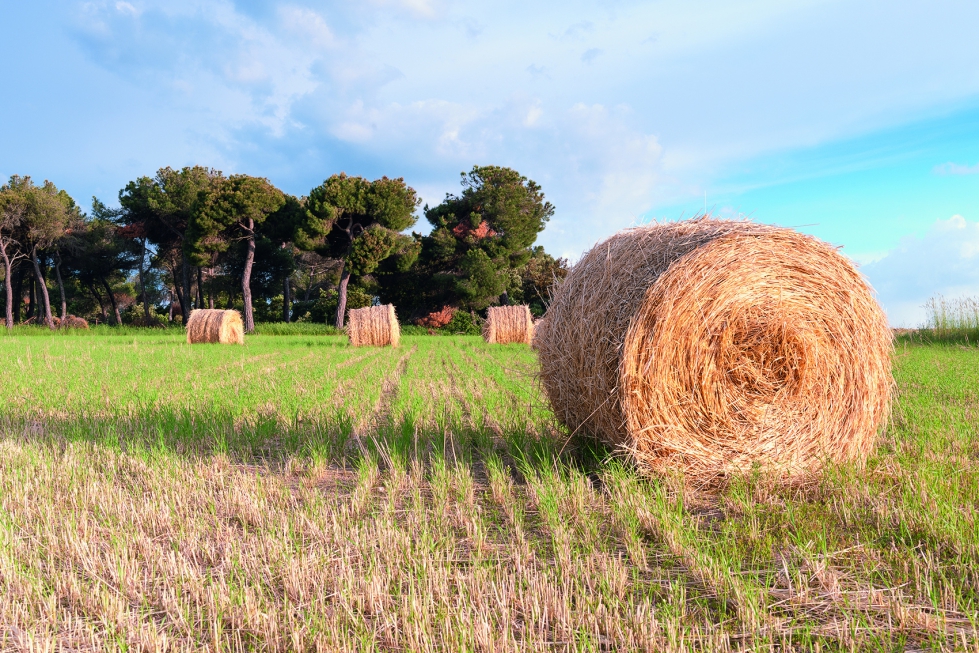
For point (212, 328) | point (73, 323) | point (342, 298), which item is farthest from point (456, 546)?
point (73, 323)

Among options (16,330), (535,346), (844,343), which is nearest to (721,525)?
(844,343)

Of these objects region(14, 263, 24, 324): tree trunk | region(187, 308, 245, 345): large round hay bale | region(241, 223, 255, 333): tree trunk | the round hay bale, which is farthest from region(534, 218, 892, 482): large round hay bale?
region(14, 263, 24, 324): tree trunk

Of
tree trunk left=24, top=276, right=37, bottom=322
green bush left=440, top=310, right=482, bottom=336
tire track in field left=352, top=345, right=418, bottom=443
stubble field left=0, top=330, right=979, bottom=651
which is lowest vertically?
stubble field left=0, top=330, right=979, bottom=651

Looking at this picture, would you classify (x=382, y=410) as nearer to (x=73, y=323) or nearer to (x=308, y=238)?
(x=308, y=238)

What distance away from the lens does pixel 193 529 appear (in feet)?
11.3

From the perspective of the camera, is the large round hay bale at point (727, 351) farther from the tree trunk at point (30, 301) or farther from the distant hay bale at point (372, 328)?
the tree trunk at point (30, 301)

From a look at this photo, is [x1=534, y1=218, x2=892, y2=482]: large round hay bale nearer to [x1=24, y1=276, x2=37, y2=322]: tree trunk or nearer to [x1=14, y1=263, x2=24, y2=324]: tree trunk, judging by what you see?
[x1=14, y1=263, x2=24, y2=324]: tree trunk

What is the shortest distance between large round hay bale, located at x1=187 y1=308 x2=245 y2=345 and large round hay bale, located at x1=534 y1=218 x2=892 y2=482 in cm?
2008

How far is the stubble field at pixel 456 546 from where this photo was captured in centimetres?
239

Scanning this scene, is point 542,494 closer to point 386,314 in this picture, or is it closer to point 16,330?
point 386,314

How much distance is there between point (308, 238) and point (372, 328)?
1628 centimetres

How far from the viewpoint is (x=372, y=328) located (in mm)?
20625

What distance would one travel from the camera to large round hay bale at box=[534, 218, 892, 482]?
4.15 meters

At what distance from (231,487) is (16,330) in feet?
124
